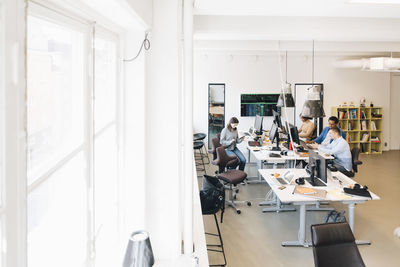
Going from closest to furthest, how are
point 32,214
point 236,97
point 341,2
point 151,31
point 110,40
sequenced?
point 32,214, point 110,40, point 151,31, point 341,2, point 236,97

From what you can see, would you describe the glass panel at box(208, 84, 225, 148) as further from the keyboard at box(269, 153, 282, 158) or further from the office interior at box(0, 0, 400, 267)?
the office interior at box(0, 0, 400, 267)

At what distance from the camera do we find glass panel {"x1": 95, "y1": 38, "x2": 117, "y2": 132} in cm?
206

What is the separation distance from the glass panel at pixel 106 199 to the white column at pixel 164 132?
34cm

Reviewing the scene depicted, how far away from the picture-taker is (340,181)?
203 inches

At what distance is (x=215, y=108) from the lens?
35.4ft

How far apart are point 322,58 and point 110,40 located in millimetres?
10211

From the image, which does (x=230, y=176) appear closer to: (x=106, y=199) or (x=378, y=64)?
(x=106, y=199)

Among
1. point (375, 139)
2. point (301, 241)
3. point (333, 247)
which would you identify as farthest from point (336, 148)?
point (375, 139)

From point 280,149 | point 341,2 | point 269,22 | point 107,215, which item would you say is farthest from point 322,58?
point 107,215

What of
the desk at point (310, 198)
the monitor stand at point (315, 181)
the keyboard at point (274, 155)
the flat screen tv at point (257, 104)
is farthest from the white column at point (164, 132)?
the flat screen tv at point (257, 104)

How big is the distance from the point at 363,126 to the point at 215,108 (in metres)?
5.33

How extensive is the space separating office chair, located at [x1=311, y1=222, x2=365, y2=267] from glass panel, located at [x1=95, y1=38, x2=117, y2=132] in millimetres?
2219

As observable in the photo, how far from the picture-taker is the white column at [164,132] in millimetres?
2701

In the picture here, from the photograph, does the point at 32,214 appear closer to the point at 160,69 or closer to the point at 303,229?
the point at 160,69
